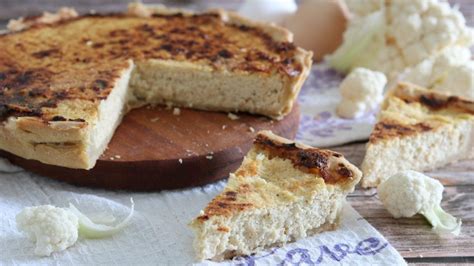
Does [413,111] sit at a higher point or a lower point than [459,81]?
lower

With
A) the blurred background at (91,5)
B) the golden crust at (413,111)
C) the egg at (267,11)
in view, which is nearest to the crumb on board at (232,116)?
the golden crust at (413,111)

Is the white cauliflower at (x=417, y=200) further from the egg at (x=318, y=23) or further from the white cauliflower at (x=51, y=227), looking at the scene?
the egg at (x=318, y=23)

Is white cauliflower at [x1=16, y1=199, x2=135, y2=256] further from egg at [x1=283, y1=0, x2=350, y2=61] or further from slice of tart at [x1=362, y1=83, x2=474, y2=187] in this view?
egg at [x1=283, y1=0, x2=350, y2=61]

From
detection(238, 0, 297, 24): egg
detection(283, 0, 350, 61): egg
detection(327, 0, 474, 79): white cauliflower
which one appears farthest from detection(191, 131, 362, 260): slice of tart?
detection(238, 0, 297, 24): egg

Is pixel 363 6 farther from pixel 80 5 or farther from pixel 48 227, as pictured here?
pixel 48 227

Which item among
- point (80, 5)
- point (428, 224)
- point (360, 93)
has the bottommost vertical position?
point (80, 5)

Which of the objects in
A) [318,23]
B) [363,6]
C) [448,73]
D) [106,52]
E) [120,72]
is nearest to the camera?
[120,72]

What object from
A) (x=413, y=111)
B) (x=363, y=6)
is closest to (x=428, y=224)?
(x=413, y=111)
